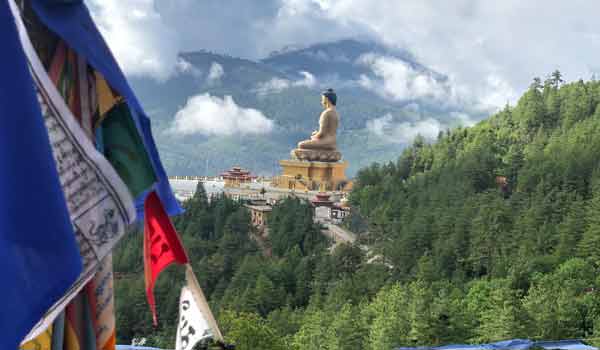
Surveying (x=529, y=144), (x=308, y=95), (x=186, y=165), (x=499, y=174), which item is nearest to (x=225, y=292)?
(x=499, y=174)

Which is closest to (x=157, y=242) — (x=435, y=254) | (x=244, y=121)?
(x=435, y=254)

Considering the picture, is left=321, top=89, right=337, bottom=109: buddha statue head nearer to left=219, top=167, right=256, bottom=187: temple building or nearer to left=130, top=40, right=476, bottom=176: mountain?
left=219, top=167, right=256, bottom=187: temple building

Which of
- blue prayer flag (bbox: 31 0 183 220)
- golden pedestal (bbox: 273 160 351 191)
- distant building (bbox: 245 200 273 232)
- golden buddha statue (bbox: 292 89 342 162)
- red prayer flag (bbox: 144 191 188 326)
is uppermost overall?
golden buddha statue (bbox: 292 89 342 162)

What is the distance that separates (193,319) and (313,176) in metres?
28.8

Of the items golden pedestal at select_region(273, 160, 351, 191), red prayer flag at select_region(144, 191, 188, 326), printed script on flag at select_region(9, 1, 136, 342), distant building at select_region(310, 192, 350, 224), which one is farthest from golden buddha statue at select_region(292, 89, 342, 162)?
printed script on flag at select_region(9, 1, 136, 342)

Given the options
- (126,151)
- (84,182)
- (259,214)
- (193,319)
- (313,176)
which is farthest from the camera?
(313,176)

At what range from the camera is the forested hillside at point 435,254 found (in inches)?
617

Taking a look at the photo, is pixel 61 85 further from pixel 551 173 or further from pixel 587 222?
pixel 551 173

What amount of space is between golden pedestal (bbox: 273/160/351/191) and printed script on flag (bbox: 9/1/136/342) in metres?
29.2

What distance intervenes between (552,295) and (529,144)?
552 inches

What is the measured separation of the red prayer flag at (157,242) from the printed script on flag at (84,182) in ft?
1.19

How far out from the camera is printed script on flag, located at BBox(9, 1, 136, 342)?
291 cm

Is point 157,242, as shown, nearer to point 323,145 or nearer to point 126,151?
point 126,151

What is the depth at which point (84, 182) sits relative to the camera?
299cm
